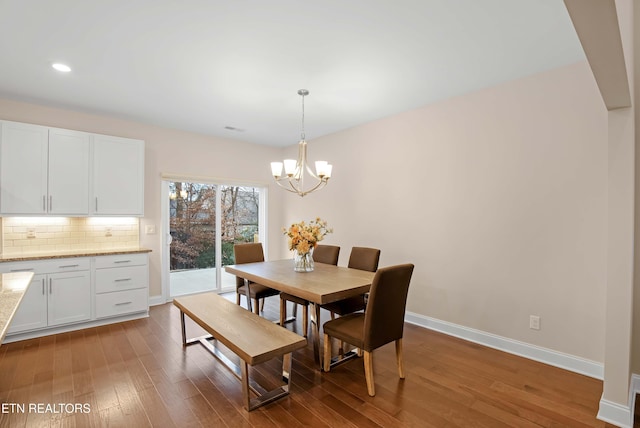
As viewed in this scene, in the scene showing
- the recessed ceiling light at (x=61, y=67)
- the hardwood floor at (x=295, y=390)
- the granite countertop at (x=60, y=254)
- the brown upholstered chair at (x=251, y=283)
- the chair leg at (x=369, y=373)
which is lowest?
the hardwood floor at (x=295, y=390)

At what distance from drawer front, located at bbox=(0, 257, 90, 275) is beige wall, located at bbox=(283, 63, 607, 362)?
371 centimetres

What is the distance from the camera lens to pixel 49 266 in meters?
3.48

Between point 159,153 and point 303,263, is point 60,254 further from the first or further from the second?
point 303,263

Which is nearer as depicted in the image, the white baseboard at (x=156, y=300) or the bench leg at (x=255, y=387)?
the bench leg at (x=255, y=387)

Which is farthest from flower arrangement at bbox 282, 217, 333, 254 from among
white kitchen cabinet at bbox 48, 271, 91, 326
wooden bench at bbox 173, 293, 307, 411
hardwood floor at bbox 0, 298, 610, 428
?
white kitchen cabinet at bbox 48, 271, 91, 326

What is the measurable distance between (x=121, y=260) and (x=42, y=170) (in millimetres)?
1372

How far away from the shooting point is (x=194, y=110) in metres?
4.02

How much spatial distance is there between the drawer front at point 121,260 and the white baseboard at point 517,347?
3697mm

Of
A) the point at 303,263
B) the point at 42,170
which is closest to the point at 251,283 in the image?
the point at 303,263

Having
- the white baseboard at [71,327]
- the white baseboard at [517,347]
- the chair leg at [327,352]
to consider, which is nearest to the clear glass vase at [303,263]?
the chair leg at [327,352]

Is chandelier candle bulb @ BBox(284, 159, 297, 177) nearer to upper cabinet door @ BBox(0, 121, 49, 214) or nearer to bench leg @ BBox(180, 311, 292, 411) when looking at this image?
bench leg @ BBox(180, 311, 292, 411)

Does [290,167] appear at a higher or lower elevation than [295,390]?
higher

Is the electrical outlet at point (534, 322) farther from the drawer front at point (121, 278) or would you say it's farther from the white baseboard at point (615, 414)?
the drawer front at point (121, 278)

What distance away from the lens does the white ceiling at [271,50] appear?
2078 millimetres
